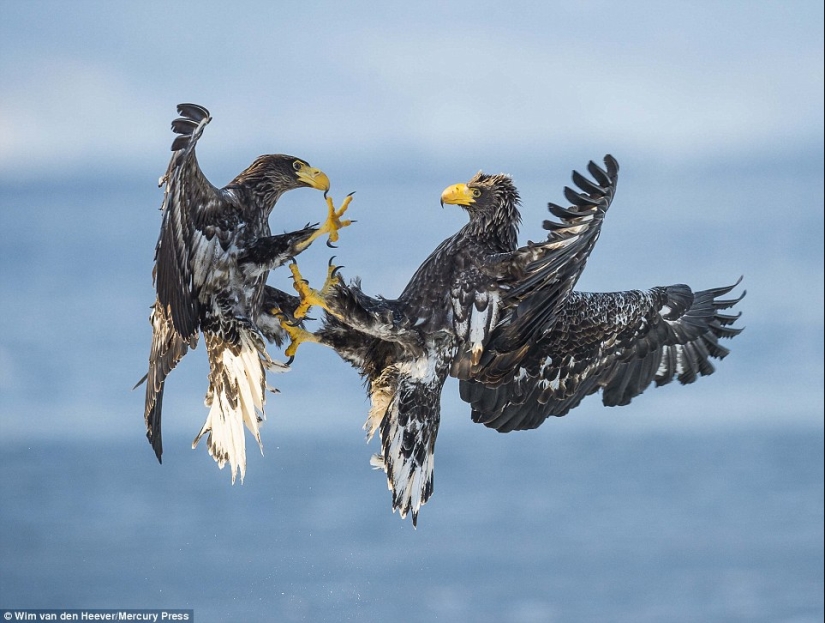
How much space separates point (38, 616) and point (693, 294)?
886 cm

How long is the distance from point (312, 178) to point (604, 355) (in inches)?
85.3

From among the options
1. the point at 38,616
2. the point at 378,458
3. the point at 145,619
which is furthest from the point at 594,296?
the point at 38,616

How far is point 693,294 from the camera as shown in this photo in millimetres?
11031

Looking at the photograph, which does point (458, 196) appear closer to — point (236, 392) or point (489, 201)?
point (489, 201)

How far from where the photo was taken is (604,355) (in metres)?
10.6

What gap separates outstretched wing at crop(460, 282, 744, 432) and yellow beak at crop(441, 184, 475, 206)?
2.86ft

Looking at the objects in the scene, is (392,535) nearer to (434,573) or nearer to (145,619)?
(434,573)

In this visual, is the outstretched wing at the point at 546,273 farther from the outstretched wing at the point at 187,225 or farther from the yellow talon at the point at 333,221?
the outstretched wing at the point at 187,225

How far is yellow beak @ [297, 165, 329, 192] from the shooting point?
9711 mm

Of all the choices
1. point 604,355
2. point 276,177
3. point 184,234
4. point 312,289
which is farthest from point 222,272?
point 604,355

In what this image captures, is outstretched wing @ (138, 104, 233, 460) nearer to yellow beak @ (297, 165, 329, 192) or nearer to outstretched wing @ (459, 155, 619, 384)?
yellow beak @ (297, 165, 329, 192)

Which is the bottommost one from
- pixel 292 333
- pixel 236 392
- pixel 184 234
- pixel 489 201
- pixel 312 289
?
pixel 236 392

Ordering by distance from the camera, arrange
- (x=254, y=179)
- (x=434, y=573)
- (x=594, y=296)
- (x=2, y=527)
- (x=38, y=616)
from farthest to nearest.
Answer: (x=2, y=527)
(x=434, y=573)
(x=38, y=616)
(x=594, y=296)
(x=254, y=179)

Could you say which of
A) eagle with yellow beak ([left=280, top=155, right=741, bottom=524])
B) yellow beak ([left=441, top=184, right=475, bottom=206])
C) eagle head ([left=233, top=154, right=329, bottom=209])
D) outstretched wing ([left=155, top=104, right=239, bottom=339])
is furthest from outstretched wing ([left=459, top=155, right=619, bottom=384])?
outstretched wing ([left=155, top=104, right=239, bottom=339])
